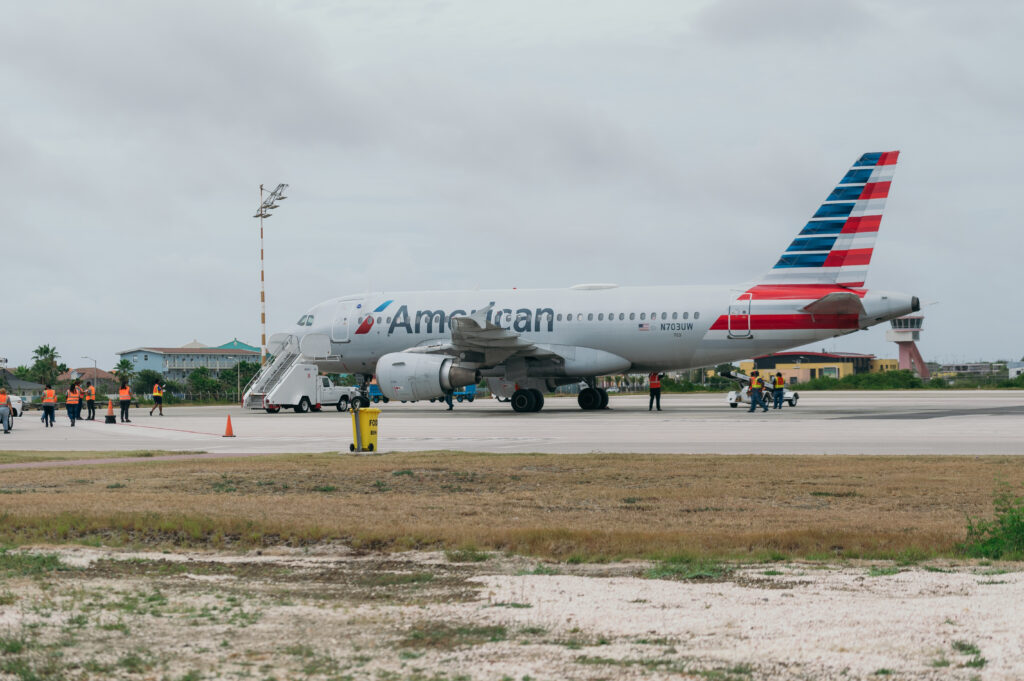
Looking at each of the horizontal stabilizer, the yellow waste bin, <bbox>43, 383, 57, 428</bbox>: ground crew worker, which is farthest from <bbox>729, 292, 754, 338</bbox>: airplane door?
<bbox>43, 383, 57, 428</bbox>: ground crew worker

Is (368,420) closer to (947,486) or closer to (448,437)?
(448,437)

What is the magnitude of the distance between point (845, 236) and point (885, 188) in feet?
6.49

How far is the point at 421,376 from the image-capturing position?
1465 inches

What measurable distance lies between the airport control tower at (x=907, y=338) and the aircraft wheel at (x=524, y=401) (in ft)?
234

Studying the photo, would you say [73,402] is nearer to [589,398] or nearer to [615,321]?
[589,398]

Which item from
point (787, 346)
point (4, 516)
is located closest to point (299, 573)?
point (4, 516)

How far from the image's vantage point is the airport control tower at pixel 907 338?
101875mm

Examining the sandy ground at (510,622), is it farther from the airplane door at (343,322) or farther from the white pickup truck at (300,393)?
the white pickup truck at (300,393)

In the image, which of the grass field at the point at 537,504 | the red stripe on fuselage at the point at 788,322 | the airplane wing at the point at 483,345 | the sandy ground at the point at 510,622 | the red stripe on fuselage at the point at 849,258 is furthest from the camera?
the airplane wing at the point at 483,345

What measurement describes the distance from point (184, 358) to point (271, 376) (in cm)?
13205

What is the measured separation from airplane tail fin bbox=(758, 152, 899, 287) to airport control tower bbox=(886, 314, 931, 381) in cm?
6951

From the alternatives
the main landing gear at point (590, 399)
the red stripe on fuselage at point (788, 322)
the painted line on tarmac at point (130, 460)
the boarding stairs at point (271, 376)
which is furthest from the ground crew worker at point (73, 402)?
the red stripe on fuselage at point (788, 322)

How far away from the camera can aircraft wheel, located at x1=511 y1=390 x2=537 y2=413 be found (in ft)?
127

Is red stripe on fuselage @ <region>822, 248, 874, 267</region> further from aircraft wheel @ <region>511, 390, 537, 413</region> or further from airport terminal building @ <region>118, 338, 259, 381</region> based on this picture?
airport terminal building @ <region>118, 338, 259, 381</region>
